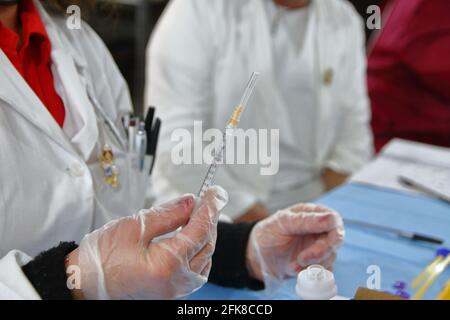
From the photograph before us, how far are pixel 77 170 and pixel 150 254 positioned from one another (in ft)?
0.74

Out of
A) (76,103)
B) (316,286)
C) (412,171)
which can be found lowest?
(412,171)

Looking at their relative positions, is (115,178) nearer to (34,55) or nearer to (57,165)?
(57,165)

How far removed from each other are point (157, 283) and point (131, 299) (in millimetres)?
29

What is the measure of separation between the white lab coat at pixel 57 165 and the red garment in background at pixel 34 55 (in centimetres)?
1

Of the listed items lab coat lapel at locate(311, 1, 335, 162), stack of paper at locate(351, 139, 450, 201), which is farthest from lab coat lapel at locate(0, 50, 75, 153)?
lab coat lapel at locate(311, 1, 335, 162)

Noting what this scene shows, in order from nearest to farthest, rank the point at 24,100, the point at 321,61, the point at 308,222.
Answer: the point at 24,100 < the point at 308,222 < the point at 321,61

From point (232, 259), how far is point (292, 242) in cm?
9

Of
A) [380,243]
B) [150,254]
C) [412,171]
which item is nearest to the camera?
[150,254]

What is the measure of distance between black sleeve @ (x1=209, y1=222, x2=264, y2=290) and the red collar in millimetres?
358

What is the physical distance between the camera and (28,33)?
2.45 feet

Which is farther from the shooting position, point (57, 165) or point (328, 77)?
point (328, 77)

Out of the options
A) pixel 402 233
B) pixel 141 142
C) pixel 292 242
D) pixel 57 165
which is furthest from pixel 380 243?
pixel 57 165

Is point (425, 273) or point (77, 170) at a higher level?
point (77, 170)

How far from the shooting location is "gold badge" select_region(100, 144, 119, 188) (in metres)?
0.76
